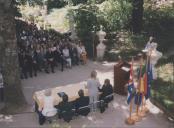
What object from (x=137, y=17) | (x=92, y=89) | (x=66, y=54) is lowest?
(x=92, y=89)

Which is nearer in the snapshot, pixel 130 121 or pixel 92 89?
pixel 130 121

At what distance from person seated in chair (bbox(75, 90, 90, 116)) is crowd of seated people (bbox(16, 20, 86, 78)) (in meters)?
4.53

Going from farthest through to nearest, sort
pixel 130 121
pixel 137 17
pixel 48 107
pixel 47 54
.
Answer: pixel 137 17 < pixel 47 54 < pixel 130 121 < pixel 48 107

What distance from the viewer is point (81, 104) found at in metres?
12.8

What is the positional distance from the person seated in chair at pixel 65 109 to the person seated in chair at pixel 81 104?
0.39 metres

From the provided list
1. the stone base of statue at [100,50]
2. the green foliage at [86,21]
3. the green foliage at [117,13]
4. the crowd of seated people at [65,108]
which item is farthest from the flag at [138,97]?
the green foliage at [117,13]

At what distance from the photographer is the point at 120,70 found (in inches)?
563

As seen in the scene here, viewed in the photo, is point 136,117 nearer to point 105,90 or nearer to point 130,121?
point 130,121

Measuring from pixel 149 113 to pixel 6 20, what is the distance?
5575mm

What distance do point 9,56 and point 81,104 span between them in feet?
9.42

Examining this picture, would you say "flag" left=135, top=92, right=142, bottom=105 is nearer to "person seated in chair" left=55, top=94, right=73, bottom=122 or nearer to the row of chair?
the row of chair

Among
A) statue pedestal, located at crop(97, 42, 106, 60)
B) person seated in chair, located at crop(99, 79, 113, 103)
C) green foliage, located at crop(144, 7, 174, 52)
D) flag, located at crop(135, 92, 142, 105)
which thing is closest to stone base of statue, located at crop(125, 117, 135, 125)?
flag, located at crop(135, 92, 142, 105)

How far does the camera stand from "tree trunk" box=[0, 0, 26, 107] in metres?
12.8

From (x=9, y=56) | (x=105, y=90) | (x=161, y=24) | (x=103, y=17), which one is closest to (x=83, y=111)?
(x=105, y=90)
